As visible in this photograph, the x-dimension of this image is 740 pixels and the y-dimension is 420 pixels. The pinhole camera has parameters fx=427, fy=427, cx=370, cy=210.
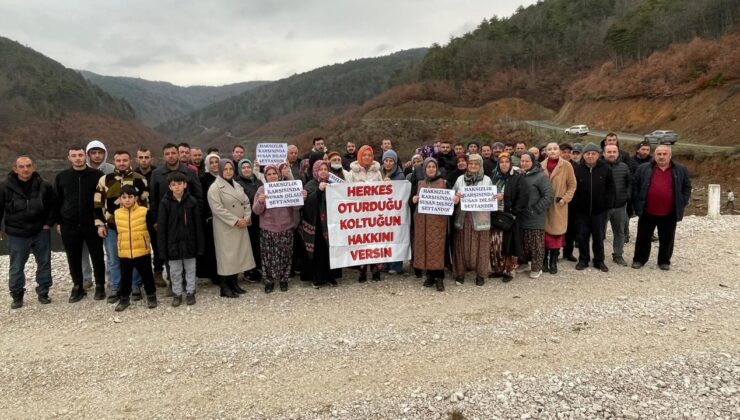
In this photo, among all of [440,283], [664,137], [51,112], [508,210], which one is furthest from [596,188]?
[51,112]

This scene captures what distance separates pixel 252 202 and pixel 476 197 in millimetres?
3523

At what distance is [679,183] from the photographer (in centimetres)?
707

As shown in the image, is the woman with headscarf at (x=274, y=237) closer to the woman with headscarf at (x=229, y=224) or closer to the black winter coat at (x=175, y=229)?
the woman with headscarf at (x=229, y=224)

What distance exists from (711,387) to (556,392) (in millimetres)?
1503

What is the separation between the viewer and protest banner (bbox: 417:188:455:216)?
6.50 m

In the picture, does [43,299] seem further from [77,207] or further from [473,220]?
[473,220]

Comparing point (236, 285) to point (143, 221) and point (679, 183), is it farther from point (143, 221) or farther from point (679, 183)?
point (679, 183)

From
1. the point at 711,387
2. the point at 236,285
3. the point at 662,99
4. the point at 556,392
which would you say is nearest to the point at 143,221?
the point at 236,285

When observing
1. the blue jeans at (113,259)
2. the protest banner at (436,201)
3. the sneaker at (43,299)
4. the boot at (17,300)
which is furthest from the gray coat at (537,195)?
the boot at (17,300)

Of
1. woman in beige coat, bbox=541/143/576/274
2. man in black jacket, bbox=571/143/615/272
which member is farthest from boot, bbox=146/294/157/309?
man in black jacket, bbox=571/143/615/272

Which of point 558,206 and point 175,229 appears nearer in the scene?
point 175,229

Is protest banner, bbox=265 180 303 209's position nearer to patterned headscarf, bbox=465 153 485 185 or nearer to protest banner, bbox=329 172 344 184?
protest banner, bbox=329 172 344 184

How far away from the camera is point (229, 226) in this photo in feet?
21.3

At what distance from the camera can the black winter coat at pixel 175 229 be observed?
19.6ft
